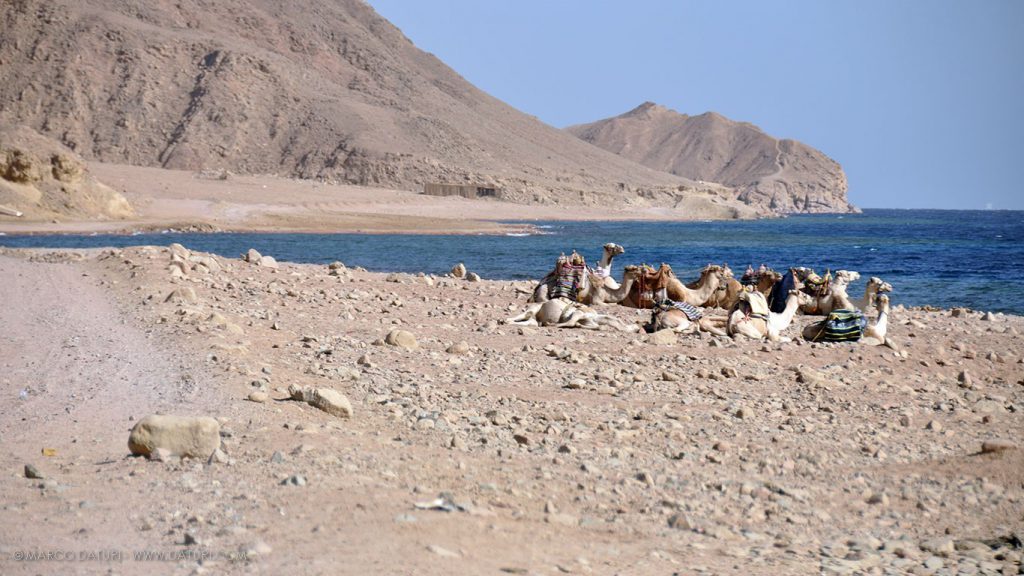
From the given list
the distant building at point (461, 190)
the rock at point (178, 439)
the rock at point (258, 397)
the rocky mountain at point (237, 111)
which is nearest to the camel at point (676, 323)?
the rock at point (258, 397)

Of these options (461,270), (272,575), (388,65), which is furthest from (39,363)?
(388,65)

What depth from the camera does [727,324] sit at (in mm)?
13375

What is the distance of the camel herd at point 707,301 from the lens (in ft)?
44.4

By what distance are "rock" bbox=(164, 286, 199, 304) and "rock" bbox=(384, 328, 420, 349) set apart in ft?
10.4

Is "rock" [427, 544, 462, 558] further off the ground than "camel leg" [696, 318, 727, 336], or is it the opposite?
"camel leg" [696, 318, 727, 336]

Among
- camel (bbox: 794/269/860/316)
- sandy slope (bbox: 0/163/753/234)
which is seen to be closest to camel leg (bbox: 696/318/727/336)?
camel (bbox: 794/269/860/316)

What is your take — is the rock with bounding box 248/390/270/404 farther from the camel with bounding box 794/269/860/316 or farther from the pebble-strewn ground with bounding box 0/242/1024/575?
the camel with bounding box 794/269/860/316

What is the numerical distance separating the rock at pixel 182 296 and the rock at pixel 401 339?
10.4 ft

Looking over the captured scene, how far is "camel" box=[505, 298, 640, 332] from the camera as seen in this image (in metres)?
13.8

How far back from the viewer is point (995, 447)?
311 inches

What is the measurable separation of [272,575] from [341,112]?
10497 cm

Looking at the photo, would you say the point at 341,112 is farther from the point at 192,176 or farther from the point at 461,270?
the point at 461,270

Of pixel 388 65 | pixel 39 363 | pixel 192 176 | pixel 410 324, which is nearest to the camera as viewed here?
pixel 39 363

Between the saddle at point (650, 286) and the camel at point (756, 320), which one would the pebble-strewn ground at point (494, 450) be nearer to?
the camel at point (756, 320)
